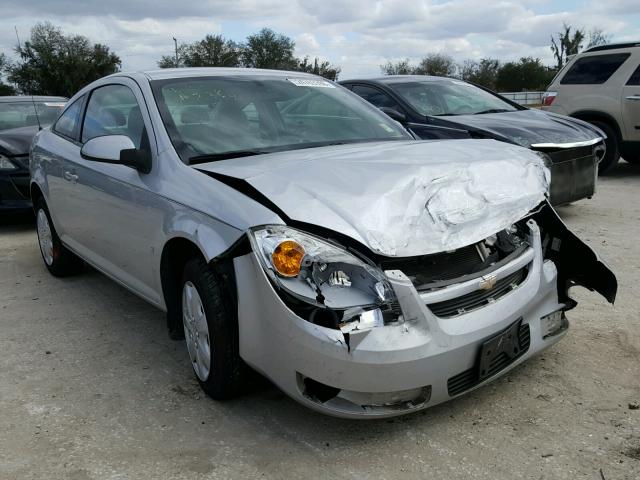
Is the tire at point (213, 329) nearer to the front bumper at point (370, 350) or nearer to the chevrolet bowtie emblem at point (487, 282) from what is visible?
the front bumper at point (370, 350)

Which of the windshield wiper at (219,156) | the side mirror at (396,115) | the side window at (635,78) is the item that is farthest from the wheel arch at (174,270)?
the side window at (635,78)

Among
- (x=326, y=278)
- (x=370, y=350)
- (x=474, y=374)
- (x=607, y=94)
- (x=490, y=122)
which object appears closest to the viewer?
(x=370, y=350)

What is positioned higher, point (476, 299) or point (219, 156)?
point (219, 156)

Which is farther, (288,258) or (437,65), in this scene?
(437,65)

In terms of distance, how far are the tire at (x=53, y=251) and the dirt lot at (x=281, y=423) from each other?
1.21 meters

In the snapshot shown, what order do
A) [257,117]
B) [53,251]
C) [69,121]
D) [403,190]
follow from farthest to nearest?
1. [53,251]
2. [69,121]
3. [257,117]
4. [403,190]

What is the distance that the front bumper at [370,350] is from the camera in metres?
2.38

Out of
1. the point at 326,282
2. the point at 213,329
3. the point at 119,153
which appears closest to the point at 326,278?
the point at 326,282

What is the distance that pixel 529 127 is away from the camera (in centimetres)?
642

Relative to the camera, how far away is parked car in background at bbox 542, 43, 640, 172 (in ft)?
30.0

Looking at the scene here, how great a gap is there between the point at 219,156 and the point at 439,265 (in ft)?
4.35

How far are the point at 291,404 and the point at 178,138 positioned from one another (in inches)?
59.8

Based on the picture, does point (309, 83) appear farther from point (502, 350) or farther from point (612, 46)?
point (612, 46)

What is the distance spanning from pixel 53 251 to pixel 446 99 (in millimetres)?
4552
